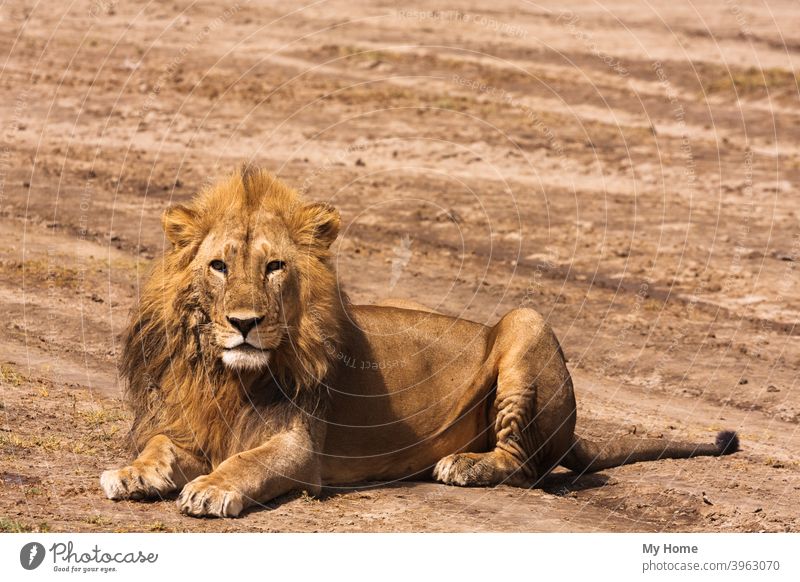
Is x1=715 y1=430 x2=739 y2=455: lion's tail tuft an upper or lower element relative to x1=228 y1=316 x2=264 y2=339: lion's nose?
lower

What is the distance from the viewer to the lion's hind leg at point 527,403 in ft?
33.5

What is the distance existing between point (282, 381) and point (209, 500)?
99 cm

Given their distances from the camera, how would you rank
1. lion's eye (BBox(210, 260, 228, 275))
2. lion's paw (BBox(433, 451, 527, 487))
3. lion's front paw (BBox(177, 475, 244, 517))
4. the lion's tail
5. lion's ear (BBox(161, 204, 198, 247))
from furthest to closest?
the lion's tail
lion's paw (BBox(433, 451, 527, 487))
lion's ear (BBox(161, 204, 198, 247))
lion's eye (BBox(210, 260, 228, 275))
lion's front paw (BBox(177, 475, 244, 517))

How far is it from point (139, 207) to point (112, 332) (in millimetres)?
5814

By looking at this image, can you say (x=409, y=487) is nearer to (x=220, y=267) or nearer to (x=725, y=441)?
(x=220, y=267)

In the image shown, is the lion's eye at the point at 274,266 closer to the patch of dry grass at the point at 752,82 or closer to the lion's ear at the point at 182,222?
the lion's ear at the point at 182,222

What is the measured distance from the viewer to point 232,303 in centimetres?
857

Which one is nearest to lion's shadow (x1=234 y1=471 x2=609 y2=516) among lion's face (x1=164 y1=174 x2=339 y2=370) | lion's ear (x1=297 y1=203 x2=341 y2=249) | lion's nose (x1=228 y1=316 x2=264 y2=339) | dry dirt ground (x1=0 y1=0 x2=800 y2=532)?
dry dirt ground (x1=0 y1=0 x2=800 y2=532)

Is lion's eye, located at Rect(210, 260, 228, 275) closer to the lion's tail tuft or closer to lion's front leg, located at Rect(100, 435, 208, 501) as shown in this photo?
lion's front leg, located at Rect(100, 435, 208, 501)

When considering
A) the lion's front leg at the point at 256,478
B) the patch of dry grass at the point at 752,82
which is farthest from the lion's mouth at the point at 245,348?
the patch of dry grass at the point at 752,82

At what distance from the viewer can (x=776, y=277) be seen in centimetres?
1798

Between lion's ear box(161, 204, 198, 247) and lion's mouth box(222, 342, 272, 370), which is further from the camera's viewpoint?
lion's ear box(161, 204, 198, 247)

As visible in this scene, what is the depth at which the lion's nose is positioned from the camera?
8.56 metres
